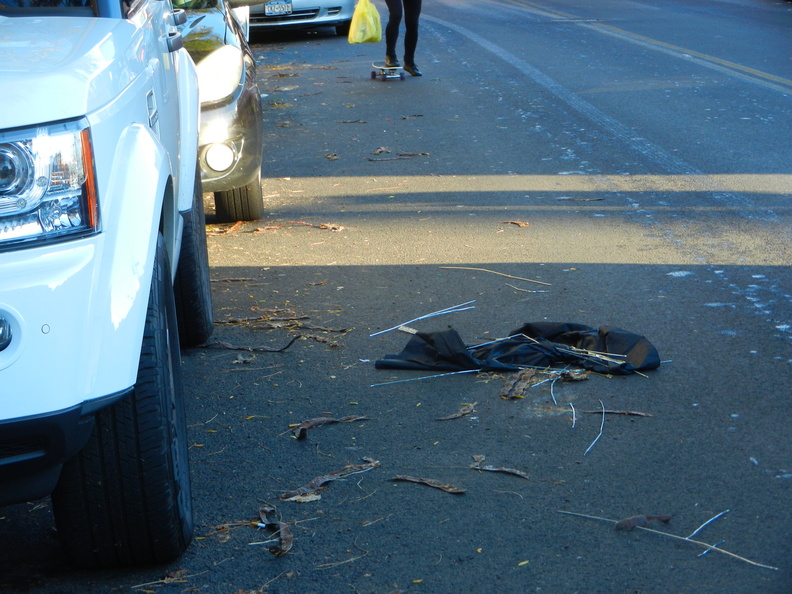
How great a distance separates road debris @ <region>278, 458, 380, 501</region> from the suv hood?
1.34 meters

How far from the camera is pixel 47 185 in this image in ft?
7.14

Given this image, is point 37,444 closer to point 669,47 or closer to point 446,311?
point 446,311

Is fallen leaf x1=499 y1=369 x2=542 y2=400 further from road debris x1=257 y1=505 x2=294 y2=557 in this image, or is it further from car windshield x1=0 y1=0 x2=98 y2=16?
car windshield x1=0 y1=0 x2=98 y2=16

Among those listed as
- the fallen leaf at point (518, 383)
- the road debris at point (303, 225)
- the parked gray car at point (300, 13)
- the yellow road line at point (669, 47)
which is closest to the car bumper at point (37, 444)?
the fallen leaf at point (518, 383)

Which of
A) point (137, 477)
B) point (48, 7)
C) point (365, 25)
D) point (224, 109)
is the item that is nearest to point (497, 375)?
point (137, 477)

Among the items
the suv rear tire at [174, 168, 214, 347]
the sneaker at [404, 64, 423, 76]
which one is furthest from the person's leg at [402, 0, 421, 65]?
the suv rear tire at [174, 168, 214, 347]

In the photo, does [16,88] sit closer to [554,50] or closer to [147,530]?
A: [147,530]

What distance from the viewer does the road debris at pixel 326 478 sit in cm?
318

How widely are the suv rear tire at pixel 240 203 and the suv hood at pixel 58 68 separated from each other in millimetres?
3915

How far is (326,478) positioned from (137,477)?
0.89 metres

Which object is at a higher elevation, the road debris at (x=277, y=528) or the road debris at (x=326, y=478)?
the road debris at (x=277, y=528)

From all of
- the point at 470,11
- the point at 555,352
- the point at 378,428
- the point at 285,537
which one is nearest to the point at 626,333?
the point at 555,352

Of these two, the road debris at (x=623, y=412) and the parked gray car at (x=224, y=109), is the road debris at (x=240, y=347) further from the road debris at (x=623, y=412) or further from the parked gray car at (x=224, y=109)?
the parked gray car at (x=224, y=109)

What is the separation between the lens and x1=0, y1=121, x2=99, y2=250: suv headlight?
7.02ft
